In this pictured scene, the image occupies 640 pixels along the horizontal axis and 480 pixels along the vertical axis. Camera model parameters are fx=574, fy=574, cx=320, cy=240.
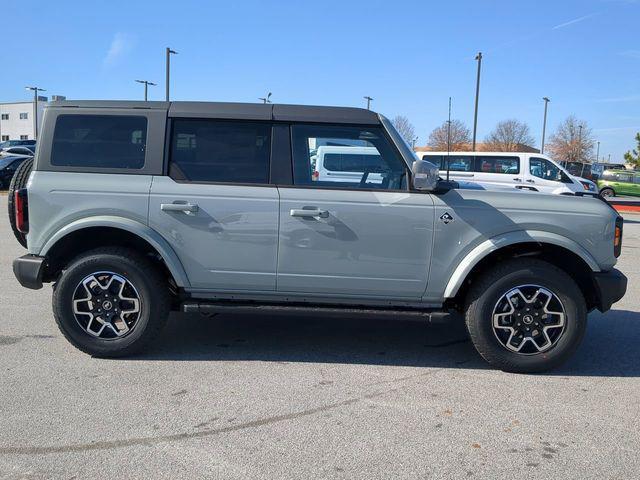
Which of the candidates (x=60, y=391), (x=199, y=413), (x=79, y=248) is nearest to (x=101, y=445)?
(x=199, y=413)

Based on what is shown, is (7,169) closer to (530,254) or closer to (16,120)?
(530,254)

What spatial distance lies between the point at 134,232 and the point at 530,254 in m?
3.14

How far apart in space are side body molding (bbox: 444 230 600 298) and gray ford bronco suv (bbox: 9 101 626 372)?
0.04 ft

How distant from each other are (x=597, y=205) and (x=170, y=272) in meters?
3.42

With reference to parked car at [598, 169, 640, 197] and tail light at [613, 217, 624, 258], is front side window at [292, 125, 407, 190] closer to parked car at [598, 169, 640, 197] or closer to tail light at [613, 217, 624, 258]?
tail light at [613, 217, 624, 258]

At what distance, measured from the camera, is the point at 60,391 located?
3.97m

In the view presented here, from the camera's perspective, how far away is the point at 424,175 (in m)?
4.29

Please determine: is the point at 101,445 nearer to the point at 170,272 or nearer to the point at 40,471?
the point at 40,471

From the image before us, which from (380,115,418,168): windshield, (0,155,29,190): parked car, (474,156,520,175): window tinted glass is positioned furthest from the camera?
(0,155,29,190): parked car

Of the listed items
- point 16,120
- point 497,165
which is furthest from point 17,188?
Answer: point 16,120

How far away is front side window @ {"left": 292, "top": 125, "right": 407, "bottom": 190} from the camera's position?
4.56 m

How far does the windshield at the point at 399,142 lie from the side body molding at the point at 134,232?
6.43 ft

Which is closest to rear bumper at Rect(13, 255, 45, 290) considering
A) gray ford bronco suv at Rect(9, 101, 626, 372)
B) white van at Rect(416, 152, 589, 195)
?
gray ford bronco suv at Rect(9, 101, 626, 372)

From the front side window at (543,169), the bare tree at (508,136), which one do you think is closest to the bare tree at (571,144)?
the bare tree at (508,136)
